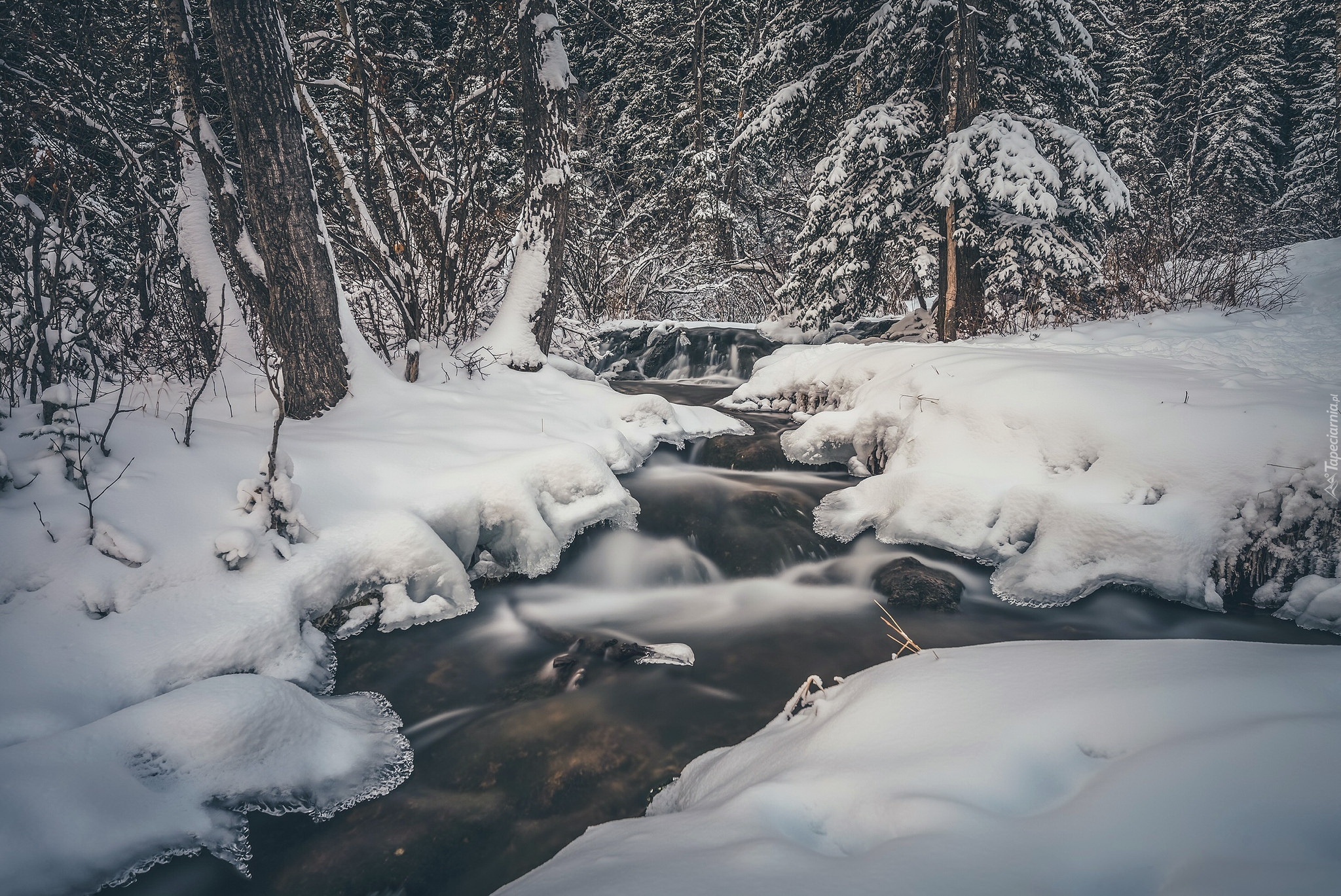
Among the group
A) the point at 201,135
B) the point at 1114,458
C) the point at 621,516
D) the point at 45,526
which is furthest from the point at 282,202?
the point at 1114,458

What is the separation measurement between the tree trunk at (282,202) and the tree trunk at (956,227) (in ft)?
23.4

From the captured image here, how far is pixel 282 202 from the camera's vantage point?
3.92 metres

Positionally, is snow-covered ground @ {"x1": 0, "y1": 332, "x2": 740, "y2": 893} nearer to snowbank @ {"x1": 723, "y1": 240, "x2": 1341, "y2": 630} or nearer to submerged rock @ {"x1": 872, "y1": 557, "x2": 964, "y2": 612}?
submerged rock @ {"x1": 872, "y1": 557, "x2": 964, "y2": 612}

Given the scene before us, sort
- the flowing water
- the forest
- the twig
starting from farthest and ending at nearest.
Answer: the forest < the twig < the flowing water

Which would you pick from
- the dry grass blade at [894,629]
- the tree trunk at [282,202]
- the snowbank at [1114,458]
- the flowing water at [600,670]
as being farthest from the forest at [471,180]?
the dry grass blade at [894,629]

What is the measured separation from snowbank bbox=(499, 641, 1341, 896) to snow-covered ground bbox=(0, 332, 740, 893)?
3.93ft

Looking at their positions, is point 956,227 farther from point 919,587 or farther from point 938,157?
point 919,587

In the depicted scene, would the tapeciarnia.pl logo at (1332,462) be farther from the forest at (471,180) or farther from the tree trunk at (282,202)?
the tree trunk at (282,202)

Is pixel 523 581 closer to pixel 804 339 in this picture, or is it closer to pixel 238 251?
pixel 238 251

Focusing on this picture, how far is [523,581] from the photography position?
3.61m

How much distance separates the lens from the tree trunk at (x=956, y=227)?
23.9 feet

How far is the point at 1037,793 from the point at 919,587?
92.6 inches

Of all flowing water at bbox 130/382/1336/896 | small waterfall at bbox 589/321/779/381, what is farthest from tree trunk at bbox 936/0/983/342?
flowing water at bbox 130/382/1336/896

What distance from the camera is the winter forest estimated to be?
1277mm
